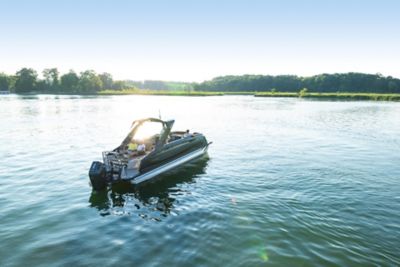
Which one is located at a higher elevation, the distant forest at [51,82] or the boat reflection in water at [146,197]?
the distant forest at [51,82]

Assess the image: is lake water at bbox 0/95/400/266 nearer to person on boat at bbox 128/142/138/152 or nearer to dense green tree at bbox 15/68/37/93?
person on boat at bbox 128/142/138/152

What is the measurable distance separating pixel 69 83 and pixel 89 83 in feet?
38.3

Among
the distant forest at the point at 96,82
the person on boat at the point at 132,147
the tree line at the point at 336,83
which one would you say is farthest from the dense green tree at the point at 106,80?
the person on boat at the point at 132,147

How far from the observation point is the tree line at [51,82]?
16662cm

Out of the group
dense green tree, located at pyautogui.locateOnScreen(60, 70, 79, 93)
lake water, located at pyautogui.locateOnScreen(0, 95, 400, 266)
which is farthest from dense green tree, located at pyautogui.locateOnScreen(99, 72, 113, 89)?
lake water, located at pyautogui.locateOnScreen(0, 95, 400, 266)

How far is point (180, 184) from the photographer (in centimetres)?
1466

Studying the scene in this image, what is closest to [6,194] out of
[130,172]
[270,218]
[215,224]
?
[130,172]

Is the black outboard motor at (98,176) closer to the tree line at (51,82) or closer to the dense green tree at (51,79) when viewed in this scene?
the tree line at (51,82)

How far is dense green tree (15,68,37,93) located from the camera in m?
166

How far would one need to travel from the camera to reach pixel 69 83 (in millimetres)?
171250

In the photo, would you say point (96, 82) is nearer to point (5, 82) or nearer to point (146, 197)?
point (5, 82)

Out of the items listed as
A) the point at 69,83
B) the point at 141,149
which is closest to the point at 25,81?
the point at 69,83

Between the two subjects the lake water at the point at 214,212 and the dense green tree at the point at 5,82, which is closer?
the lake water at the point at 214,212

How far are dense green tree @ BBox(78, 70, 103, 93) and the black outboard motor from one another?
171 m
